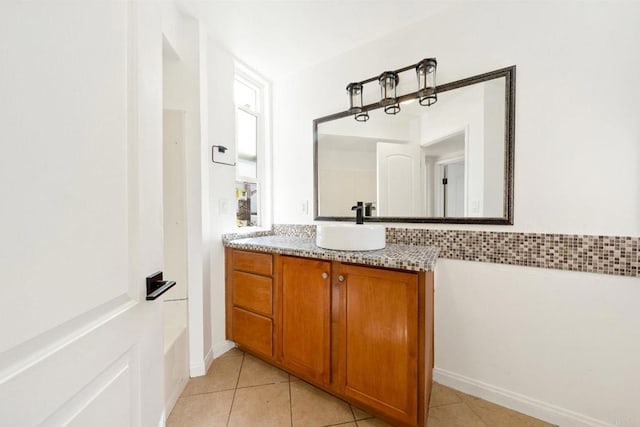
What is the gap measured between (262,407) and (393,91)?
2.20 meters

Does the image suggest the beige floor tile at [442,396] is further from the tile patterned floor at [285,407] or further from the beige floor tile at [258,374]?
the beige floor tile at [258,374]

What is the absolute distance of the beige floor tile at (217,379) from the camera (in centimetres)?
155

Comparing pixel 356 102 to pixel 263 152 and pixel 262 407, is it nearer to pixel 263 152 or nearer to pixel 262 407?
pixel 263 152

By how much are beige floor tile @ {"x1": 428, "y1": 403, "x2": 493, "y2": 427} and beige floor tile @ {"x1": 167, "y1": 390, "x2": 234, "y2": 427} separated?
3.75 ft

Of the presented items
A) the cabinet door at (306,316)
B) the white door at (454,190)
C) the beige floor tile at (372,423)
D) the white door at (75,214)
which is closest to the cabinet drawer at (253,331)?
the cabinet door at (306,316)

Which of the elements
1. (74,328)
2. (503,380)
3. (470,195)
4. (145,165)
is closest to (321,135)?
(470,195)

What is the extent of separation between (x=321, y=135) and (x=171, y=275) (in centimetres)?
161

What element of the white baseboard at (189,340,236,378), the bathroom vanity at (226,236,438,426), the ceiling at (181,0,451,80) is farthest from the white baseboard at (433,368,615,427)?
the ceiling at (181,0,451,80)

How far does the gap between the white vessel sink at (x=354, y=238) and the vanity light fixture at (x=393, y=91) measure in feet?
2.99

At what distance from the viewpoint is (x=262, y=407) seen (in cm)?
141

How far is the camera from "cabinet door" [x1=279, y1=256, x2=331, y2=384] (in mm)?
1411

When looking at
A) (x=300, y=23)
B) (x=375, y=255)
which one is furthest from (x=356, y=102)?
→ (x=375, y=255)

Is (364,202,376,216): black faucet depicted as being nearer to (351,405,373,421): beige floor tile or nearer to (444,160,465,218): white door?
(444,160,465,218): white door

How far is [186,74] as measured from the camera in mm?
1691
